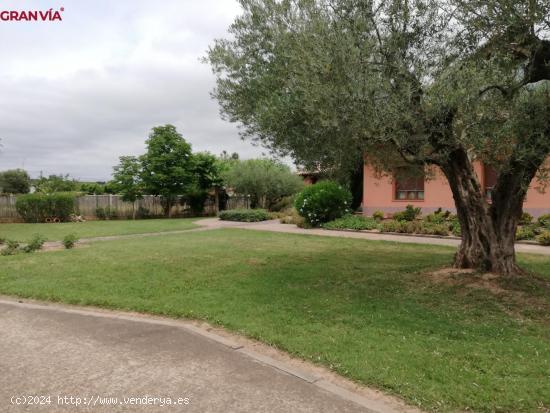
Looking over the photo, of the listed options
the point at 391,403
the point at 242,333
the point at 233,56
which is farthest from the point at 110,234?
the point at 391,403

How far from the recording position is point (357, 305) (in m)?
6.17

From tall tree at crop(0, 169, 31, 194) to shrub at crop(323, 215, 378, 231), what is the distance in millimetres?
42212

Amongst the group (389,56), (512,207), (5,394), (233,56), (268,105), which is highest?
(233,56)

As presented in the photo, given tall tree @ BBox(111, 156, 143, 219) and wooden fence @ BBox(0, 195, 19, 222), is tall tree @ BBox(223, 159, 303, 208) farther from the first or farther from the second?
wooden fence @ BBox(0, 195, 19, 222)

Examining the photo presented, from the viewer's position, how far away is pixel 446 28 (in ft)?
20.6

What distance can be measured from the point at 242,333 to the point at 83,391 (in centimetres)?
196

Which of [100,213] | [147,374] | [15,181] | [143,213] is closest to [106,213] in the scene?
[100,213]

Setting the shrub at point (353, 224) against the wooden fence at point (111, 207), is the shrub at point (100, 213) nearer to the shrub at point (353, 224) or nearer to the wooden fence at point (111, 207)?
the wooden fence at point (111, 207)

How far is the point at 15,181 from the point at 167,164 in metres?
29.5

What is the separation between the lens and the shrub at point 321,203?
18484 millimetres

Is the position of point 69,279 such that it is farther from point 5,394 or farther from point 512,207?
point 512,207

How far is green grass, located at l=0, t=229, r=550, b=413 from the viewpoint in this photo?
12.4 feet

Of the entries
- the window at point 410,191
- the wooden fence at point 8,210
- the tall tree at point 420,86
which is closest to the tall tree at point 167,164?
the wooden fence at point 8,210

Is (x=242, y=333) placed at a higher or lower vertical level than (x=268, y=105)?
lower
